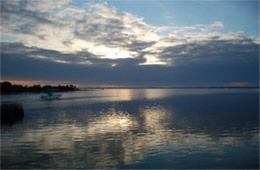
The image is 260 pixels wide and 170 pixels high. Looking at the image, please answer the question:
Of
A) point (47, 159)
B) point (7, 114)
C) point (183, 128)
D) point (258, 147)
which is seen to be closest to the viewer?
point (47, 159)

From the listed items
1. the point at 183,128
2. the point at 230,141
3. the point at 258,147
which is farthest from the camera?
the point at 183,128

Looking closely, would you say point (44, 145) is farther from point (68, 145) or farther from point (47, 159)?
point (47, 159)

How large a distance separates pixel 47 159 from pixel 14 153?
3863mm

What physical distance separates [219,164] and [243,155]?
3.63m

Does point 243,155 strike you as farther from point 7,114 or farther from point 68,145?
point 7,114

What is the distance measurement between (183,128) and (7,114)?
3155 cm

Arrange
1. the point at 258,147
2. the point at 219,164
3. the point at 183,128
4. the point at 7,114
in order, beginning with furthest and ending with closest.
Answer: the point at 7,114 → the point at 183,128 → the point at 258,147 → the point at 219,164

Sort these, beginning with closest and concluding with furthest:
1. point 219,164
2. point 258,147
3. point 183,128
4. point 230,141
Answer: point 219,164, point 258,147, point 230,141, point 183,128

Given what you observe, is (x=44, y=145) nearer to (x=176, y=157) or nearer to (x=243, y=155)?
(x=176, y=157)

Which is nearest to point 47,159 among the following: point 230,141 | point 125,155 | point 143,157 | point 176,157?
point 125,155

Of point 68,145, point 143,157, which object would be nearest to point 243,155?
point 143,157

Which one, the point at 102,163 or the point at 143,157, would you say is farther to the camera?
the point at 143,157

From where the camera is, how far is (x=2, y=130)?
31875 millimetres

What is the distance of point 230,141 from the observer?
24.3 meters
